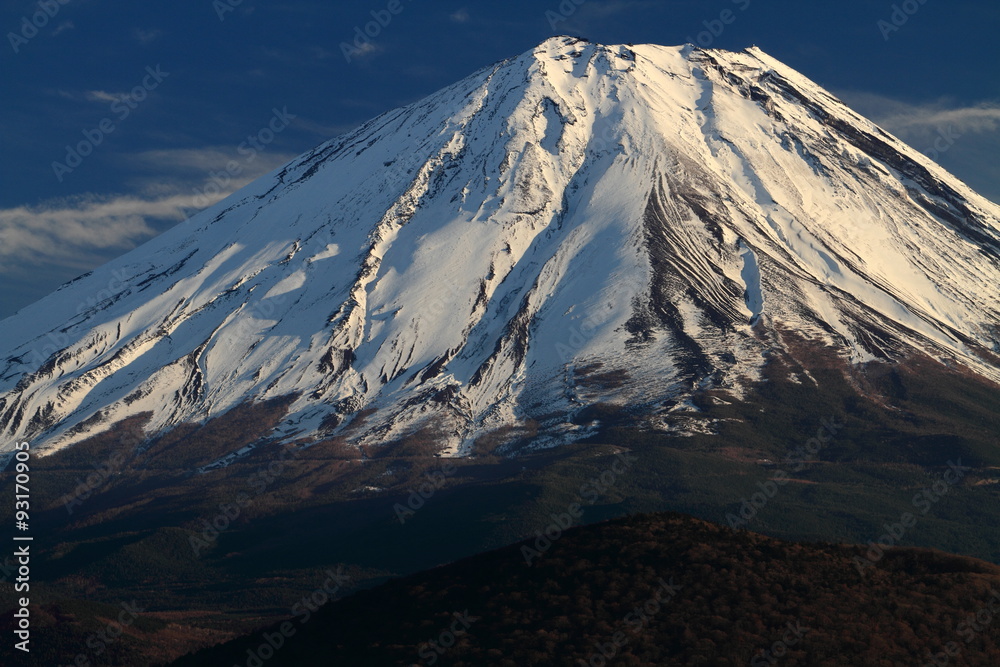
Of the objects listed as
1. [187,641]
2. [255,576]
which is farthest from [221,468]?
[187,641]

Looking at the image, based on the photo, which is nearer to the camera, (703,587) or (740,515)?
(703,587)

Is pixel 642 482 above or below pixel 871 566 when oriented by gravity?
below

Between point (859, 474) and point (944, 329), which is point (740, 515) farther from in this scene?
point (944, 329)

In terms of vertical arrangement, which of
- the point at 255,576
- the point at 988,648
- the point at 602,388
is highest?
the point at 988,648

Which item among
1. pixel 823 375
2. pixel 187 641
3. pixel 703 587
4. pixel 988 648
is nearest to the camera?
pixel 988 648

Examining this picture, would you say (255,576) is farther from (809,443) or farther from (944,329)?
(944,329)

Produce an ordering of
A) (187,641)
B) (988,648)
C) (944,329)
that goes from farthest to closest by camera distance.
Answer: (944,329), (187,641), (988,648)
